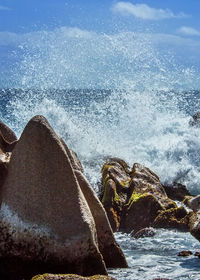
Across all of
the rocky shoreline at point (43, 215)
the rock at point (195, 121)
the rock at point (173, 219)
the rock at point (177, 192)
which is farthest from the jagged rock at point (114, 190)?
the rock at point (195, 121)

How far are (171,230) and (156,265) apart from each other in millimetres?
2062

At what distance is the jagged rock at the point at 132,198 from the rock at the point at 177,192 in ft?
3.64

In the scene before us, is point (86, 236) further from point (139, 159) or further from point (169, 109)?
point (169, 109)

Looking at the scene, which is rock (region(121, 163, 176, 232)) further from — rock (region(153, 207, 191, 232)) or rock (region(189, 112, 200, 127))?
rock (region(189, 112, 200, 127))

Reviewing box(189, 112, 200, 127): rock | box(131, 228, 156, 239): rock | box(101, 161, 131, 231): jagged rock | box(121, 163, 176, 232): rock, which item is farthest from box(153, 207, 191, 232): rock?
box(189, 112, 200, 127): rock

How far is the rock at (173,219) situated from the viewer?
359 inches

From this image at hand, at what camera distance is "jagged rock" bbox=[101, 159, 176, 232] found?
9398mm

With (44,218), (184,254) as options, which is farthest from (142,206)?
(44,218)

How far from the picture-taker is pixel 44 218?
18.5 feet

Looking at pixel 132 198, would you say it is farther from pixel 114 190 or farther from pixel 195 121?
pixel 195 121

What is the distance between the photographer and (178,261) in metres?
7.25

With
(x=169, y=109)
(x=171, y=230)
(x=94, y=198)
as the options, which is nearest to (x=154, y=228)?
(x=171, y=230)

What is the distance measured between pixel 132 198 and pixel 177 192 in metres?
2.54

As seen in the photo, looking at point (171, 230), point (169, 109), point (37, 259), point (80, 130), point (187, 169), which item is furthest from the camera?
point (169, 109)
